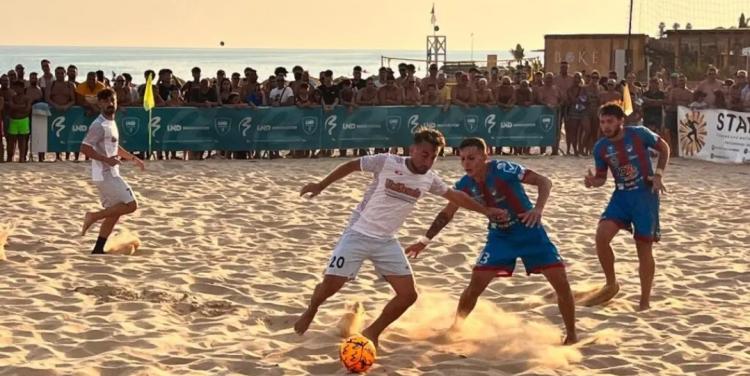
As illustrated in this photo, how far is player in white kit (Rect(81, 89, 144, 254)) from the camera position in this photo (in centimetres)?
909

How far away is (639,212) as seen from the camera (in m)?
7.49

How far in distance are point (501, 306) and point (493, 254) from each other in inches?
50.7

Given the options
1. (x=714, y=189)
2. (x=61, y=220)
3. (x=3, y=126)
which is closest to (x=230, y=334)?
(x=61, y=220)

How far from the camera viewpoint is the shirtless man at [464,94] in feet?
61.9

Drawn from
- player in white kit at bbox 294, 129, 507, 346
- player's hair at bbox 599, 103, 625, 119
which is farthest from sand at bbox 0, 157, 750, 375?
player's hair at bbox 599, 103, 625, 119

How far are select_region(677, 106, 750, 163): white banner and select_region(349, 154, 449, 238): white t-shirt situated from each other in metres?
13.2


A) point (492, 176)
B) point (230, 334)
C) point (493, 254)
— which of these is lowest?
point (230, 334)

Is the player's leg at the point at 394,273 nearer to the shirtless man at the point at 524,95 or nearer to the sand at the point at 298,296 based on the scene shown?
the sand at the point at 298,296

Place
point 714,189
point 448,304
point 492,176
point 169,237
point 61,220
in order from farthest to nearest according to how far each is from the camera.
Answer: point 714,189, point 61,220, point 169,237, point 448,304, point 492,176

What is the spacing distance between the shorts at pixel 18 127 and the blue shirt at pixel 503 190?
11592mm

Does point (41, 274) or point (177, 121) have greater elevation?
point (177, 121)

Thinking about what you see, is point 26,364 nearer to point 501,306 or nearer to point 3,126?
point 501,306

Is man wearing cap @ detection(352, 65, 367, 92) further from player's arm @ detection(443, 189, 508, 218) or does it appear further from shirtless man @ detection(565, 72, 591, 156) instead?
player's arm @ detection(443, 189, 508, 218)

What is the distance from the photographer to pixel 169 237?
10.4 m
